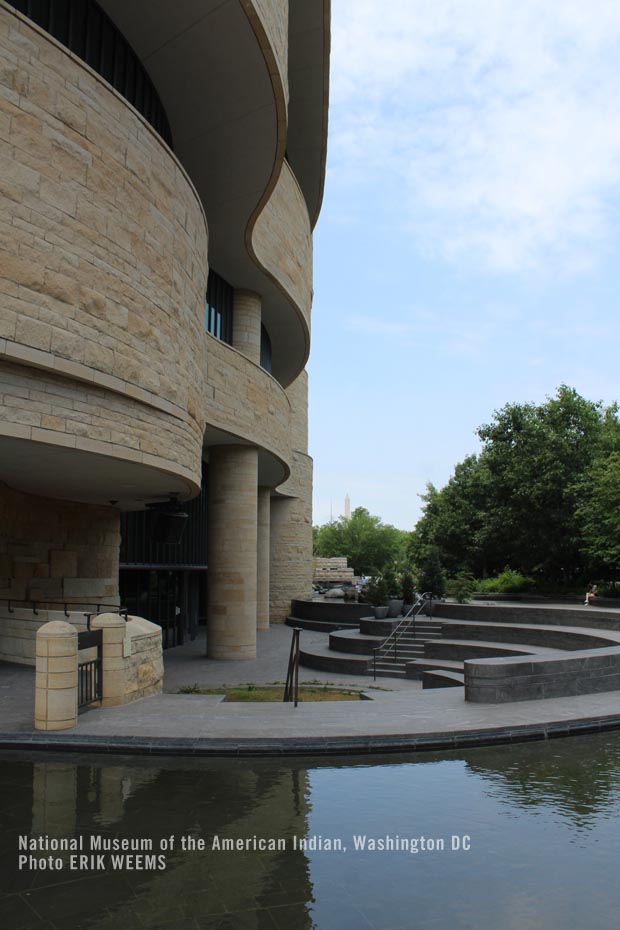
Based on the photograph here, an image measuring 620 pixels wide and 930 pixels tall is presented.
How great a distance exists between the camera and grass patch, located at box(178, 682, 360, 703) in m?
13.8

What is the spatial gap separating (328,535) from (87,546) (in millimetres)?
89932

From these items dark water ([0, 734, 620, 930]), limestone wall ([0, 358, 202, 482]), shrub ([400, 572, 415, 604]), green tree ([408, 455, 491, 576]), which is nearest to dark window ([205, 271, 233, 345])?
limestone wall ([0, 358, 202, 482])

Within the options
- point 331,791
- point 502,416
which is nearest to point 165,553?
point 331,791

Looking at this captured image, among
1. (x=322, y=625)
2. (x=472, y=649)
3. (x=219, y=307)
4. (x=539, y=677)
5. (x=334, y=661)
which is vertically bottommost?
(x=322, y=625)

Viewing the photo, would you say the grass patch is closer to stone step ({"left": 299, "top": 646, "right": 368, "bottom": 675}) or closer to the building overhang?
stone step ({"left": 299, "top": 646, "right": 368, "bottom": 675})

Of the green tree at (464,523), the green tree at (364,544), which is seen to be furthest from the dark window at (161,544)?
the green tree at (364,544)

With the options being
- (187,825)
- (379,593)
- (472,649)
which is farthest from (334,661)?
(187,825)

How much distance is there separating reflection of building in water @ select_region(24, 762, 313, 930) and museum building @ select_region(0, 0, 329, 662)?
15.0ft

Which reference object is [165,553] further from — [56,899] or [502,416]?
[502,416]

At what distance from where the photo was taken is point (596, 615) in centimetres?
2064

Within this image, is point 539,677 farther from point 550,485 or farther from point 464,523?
point 464,523

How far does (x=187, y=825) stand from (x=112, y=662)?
4.82 metres

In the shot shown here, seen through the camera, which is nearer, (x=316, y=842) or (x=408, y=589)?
(x=316, y=842)

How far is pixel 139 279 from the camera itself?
11.7m
